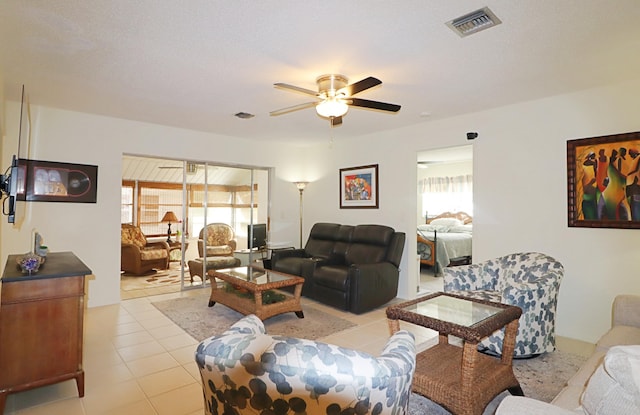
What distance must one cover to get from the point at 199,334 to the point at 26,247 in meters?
2.39

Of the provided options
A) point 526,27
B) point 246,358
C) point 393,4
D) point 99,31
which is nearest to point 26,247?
point 99,31

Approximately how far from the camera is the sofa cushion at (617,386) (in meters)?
1.01

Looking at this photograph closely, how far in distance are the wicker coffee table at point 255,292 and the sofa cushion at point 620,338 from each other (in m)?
2.68

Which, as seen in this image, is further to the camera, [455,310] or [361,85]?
[361,85]

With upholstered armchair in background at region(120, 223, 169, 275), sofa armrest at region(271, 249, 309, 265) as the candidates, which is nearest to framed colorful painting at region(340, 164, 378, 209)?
sofa armrest at region(271, 249, 309, 265)

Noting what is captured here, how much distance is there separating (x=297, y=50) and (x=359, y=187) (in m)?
3.19

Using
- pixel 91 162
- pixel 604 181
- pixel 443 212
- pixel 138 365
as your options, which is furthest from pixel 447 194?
pixel 138 365

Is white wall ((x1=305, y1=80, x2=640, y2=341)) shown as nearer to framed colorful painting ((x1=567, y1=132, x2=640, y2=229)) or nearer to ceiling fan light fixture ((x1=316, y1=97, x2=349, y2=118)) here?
framed colorful painting ((x1=567, y1=132, x2=640, y2=229))

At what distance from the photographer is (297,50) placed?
2492mm

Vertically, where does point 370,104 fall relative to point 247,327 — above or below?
above

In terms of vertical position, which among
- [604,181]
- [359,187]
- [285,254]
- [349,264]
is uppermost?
[359,187]

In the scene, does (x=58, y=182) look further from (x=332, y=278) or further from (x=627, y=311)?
(x=627, y=311)

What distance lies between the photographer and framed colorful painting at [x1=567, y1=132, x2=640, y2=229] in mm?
3020

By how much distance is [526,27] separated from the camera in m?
2.14
